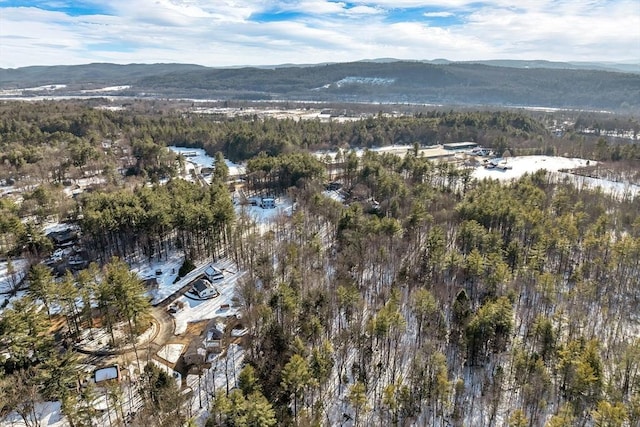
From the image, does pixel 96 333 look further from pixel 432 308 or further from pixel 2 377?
pixel 432 308

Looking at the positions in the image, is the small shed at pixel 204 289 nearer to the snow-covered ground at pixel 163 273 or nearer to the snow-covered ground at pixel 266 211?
the snow-covered ground at pixel 163 273

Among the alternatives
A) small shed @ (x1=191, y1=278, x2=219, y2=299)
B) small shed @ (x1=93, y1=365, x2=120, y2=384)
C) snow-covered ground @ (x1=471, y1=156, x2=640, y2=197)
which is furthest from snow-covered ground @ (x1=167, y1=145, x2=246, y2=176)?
small shed @ (x1=93, y1=365, x2=120, y2=384)

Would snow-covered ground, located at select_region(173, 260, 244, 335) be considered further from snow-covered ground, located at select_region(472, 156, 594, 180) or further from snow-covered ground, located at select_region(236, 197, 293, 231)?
snow-covered ground, located at select_region(472, 156, 594, 180)

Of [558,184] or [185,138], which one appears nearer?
[558,184]

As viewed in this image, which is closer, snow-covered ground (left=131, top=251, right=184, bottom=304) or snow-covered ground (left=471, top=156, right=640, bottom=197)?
snow-covered ground (left=131, top=251, right=184, bottom=304)

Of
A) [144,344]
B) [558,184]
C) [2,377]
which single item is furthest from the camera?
[558,184]

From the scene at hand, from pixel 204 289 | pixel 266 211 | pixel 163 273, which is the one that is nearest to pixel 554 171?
pixel 266 211

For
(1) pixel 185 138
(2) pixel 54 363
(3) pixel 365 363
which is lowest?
(3) pixel 365 363

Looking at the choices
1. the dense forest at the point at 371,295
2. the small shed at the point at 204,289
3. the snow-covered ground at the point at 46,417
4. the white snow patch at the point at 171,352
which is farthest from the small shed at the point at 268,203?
the snow-covered ground at the point at 46,417

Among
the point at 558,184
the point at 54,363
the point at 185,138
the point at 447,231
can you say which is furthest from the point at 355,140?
the point at 54,363
